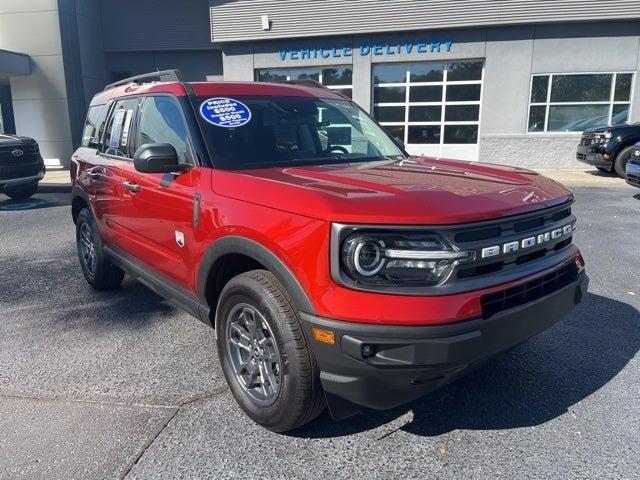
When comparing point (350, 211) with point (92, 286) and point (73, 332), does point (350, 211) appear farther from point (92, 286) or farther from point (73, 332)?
point (92, 286)

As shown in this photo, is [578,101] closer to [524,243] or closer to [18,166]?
[18,166]

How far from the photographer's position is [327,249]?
89.0 inches

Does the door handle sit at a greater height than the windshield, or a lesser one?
lesser

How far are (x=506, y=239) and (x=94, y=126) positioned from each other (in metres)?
4.31

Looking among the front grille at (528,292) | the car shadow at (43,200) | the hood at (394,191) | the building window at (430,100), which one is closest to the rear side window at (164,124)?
the hood at (394,191)

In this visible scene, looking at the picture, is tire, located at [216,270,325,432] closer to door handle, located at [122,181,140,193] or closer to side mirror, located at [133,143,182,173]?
side mirror, located at [133,143,182,173]

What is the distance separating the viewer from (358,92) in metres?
17.5

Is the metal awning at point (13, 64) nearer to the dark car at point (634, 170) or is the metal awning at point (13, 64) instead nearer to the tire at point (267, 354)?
the tire at point (267, 354)

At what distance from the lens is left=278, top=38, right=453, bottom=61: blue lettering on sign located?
16500 millimetres

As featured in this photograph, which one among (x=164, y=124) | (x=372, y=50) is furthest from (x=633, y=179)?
(x=372, y=50)

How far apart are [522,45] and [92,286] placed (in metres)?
15.1

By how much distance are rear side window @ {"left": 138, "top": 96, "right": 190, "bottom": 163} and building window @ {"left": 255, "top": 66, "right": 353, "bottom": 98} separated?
46.4 ft

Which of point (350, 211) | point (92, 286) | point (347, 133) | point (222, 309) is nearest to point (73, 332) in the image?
point (92, 286)

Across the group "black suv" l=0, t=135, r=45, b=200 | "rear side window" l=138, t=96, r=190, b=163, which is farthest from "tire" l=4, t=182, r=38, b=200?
"rear side window" l=138, t=96, r=190, b=163
